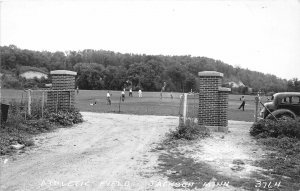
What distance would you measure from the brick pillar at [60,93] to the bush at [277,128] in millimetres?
7365

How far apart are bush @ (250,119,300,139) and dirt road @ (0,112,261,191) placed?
1.65ft

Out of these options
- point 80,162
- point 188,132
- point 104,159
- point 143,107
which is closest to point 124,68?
point 143,107

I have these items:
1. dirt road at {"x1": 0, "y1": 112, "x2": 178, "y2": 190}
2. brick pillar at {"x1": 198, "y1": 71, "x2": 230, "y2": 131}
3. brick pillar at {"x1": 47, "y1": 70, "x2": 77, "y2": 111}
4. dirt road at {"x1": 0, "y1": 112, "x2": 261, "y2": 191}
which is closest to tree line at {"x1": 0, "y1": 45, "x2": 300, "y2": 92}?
brick pillar at {"x1": 198, "y1": 71, "x2": 230, "y2": 131}

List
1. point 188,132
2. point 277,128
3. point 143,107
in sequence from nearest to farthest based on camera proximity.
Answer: point 188,132
point 277,128
point 143,107

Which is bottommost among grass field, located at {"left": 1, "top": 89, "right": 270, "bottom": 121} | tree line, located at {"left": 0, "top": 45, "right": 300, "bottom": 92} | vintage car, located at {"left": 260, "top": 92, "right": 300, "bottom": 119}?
grass field, located at {"left": 1, "top": 89, "right": 270, "bottom": 121}

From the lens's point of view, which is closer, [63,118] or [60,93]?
[63,118]

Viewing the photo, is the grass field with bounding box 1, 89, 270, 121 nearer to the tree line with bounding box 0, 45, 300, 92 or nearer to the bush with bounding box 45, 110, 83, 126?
the bush with bounding box 45, 110, 83, 126

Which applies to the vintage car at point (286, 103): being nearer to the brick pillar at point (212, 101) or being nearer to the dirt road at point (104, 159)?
the brick pillar at point (212, 101)

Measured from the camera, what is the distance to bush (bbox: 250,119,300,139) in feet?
31.4

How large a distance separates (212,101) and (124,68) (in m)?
87.4

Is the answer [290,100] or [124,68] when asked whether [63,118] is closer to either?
[290,100]

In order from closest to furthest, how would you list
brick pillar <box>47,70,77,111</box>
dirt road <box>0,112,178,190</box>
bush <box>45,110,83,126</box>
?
dirt road <box>0,112,178,190</box> → bush <box>45,110,83,126</box> → brick pillar <box>47,70,77,111</box>

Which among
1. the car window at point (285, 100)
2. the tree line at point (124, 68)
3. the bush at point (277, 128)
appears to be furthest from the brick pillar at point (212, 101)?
the tree line at point (124, 68)

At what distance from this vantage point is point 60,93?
12242 millimetres
